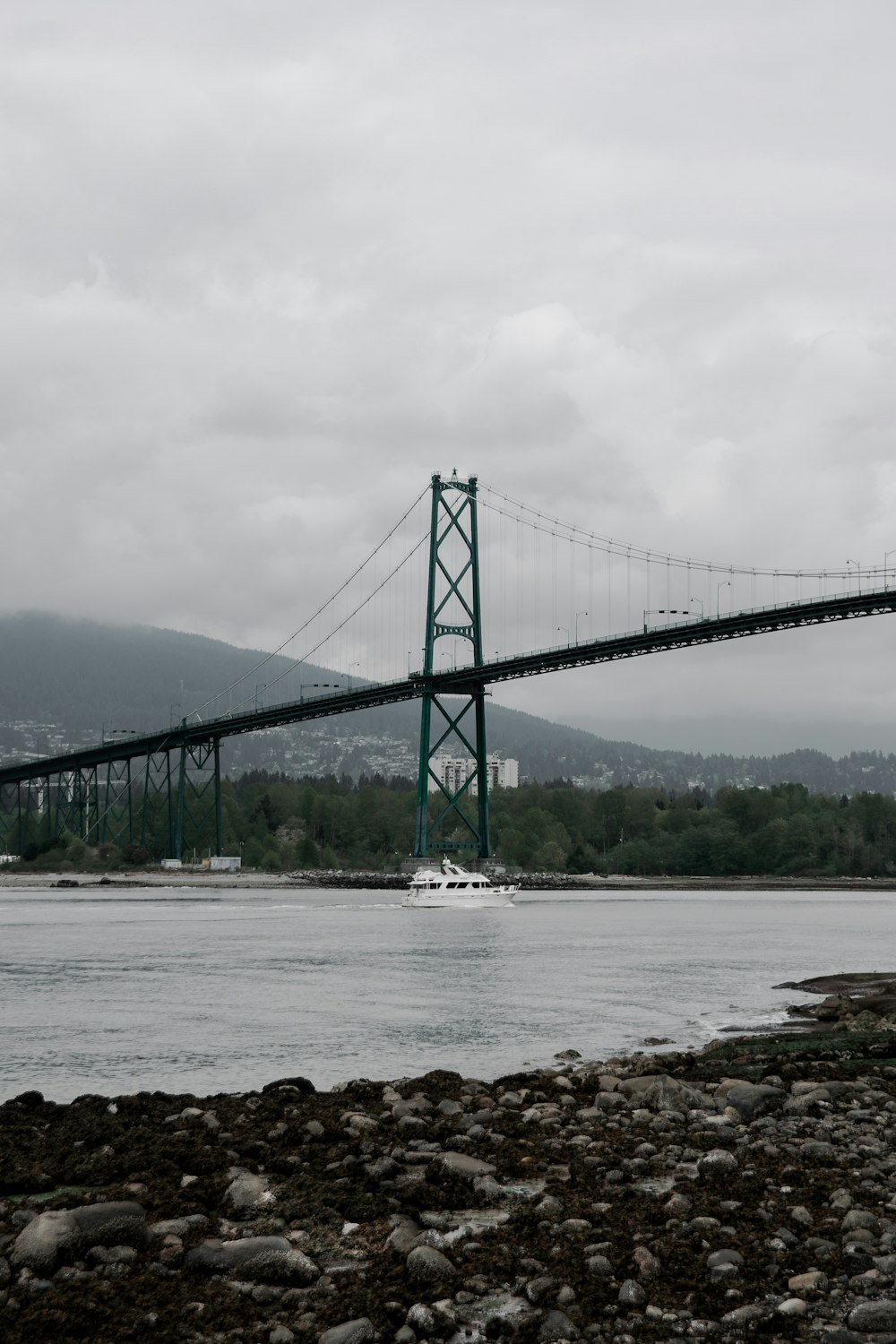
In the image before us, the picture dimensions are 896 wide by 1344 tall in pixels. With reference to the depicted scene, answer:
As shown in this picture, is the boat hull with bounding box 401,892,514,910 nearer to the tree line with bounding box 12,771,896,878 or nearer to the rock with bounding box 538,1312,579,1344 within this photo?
the tree line with bounding box 12,771,896,878

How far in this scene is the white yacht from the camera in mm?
64312

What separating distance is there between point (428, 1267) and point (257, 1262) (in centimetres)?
86

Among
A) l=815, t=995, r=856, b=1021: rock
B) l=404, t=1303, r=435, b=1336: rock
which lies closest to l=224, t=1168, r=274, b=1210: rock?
l=404, t=1303, r=435, b=1336: rock

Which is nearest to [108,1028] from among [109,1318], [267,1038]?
[267,1038]

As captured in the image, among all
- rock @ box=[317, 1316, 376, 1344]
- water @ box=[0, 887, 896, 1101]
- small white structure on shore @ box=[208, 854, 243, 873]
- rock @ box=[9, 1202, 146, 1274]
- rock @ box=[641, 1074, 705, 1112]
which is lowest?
small white structure on shore @ box=[208, 854, 243, 873]

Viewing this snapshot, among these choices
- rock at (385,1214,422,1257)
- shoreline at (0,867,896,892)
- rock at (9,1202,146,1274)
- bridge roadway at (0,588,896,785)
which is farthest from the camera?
shoreline at (0,867,896,892)

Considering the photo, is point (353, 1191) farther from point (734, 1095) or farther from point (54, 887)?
point (54, 887)

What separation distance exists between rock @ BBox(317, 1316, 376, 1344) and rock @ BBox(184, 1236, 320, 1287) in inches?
30.3

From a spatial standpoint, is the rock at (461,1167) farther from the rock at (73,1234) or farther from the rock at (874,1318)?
the rock at (874,1318)

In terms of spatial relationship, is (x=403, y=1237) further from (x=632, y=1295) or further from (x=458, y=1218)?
(x=632, y=1295)

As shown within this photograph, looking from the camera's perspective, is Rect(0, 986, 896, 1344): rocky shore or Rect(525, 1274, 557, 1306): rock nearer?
Rect(0, 986, 896, 1344): rocky shore

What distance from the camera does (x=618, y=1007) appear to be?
23.0m

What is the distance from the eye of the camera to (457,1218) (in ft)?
26.1

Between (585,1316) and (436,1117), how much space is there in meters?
4.86
